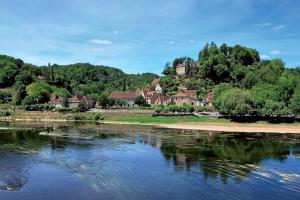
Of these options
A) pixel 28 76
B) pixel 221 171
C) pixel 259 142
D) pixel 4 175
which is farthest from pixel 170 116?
pixel 28 76

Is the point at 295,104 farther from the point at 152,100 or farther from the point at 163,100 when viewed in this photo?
the point at 152,100

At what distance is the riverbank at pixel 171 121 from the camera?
3477 inches

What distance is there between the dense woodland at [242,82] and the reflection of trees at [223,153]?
79.0 feet

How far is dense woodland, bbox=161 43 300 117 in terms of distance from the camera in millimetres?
96250

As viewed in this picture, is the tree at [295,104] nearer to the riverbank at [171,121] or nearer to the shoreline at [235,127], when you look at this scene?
the riverbank at [171,121]

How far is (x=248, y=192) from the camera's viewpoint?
107 feet

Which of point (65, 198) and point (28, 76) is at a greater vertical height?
point (28, 76)

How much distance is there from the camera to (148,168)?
42.9 meters

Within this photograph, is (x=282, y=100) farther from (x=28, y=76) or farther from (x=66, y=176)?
(x=28, y=76)

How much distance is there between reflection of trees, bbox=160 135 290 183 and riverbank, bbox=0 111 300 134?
49.9 feet

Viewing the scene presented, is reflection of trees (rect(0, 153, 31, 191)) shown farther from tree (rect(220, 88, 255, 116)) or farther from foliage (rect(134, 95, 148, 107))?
foliage (rect(134, 95, 148, 107))

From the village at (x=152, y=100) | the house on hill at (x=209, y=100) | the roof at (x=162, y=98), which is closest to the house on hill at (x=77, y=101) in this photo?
the village at (x=152, y=100)

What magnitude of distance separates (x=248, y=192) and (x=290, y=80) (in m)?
83.0

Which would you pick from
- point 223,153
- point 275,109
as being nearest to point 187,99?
point 275,109
